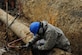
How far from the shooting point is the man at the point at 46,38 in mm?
5410

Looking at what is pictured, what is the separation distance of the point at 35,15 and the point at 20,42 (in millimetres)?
1395

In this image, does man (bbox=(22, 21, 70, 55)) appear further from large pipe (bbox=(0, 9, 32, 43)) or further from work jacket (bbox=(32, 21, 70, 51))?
large pipe (bbox=(0, 9, 32, 43))

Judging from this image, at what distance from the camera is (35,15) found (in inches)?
334

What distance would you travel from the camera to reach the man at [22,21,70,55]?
17.7 ft

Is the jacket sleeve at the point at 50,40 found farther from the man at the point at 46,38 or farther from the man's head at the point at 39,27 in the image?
the man's head at the point at 39,27

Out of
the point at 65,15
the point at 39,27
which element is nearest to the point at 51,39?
the point at 39,27

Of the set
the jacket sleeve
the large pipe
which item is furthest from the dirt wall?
the jacket sleeve

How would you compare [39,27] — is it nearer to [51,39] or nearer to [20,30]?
[51,39]

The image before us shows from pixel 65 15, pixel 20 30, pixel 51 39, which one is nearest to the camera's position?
pixel 51 39

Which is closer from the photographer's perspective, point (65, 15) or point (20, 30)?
point (65, 15)

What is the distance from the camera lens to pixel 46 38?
18.0ft

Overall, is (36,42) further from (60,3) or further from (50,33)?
(60,3)

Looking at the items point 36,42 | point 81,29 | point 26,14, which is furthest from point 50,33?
point 26,14

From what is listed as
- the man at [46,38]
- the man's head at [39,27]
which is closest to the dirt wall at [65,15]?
the man at [46,38]
